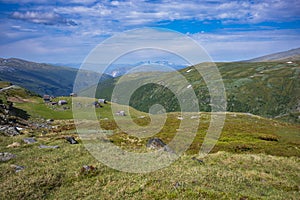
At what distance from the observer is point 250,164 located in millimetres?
25797

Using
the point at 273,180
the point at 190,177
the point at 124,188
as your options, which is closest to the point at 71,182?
the point at 124,188

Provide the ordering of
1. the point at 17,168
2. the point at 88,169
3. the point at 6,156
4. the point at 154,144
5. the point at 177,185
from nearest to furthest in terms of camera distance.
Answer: the point at 177,185 → the point at 88,169 → the point at 17,168 → the point at 6,156 → the point at 154,144

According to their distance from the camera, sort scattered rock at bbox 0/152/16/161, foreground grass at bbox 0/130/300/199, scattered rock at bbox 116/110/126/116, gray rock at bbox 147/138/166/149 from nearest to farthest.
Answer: foreground grass at bbox 0/130/300/199 < scattered rock at bbox 0/152/16/161 < gray rock at bbox 147/138/166/149 < scattered rock at bbox 116/110/126/116

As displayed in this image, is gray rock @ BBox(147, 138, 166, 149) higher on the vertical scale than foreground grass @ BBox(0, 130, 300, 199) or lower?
lower

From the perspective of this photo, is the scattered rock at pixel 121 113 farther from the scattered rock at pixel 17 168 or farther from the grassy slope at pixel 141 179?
the scattered rock at pixel 17 168

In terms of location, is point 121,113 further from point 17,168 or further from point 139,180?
point 139,180

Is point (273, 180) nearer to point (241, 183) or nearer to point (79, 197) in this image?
point (241, 183)

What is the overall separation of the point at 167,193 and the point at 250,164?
47.1ft

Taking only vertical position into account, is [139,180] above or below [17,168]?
below

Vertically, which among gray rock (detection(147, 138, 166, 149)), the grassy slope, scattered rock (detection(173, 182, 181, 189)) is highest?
scattered rock (detection(173, 182, 181, 189))

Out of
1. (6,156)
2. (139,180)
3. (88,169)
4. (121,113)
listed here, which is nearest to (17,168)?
(6,156)

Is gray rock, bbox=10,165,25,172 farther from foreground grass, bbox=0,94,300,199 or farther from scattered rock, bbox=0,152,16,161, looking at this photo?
scattered rock, bbox=0,152,16,161

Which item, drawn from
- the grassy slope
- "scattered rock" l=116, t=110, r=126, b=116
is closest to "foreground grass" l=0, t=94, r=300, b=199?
the grassy slope

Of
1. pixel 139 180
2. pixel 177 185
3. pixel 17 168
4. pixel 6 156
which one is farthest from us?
pixel 6 156
